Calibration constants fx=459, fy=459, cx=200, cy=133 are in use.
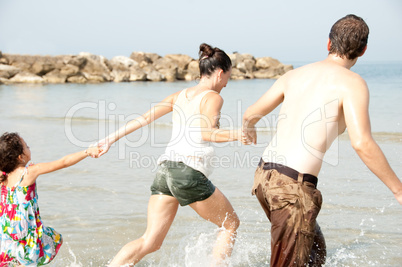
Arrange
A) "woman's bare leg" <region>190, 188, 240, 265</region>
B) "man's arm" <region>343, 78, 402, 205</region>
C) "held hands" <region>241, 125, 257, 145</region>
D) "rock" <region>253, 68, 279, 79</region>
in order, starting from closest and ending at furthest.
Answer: "man's arm" <region>343, 78, 402, 205</region> → "held hands" <region>241, 125, 257, 145</region> → "woman's bare leg" <region>190, 188, 240, 265</region> → "rock" <region>253, 68, 279, 79</region>

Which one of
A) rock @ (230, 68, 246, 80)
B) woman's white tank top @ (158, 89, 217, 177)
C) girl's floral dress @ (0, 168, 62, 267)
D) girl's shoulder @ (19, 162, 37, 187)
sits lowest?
rock @ (230, 68, 246, 80)

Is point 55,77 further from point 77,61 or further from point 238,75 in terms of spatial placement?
point 238,75

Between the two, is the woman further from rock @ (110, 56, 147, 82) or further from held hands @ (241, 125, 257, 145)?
rock @ (110, 56, 147, 82)

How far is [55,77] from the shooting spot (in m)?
36.8

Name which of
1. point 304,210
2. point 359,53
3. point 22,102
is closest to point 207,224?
point 304,210

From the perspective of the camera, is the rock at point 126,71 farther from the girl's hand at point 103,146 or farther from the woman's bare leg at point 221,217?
the woman's bare leg at point 221,217

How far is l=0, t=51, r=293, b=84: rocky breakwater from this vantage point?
120 ft

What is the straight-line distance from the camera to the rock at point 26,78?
34.3 meters

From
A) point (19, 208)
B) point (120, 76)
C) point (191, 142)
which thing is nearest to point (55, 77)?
point (120, 76)

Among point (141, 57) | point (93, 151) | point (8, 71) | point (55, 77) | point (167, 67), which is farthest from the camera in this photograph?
point (141, 57)

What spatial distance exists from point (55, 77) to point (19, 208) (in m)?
34.9

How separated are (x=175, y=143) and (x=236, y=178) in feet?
13.3

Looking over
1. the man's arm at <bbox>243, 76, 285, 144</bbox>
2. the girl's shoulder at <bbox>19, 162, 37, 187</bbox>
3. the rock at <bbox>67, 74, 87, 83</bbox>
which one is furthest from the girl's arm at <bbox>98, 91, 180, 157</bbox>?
the rock at <bbox>67, 74, 87, 83</bbox>

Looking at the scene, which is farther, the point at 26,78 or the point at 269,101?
the point at 26,78
